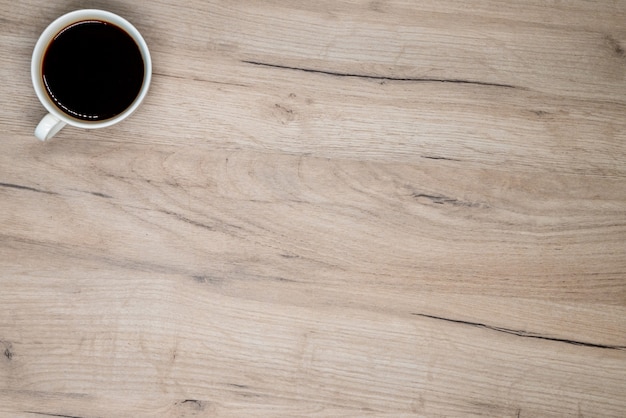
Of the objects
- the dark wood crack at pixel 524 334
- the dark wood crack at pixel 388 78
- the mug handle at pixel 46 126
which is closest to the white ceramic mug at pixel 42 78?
the mug handle at pixel 46 126

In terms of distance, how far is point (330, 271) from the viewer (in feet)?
2.55

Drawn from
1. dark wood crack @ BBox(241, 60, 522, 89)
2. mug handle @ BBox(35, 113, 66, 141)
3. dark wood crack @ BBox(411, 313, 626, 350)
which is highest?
dark wood crack @ BBox(241, 60, 522, 89)

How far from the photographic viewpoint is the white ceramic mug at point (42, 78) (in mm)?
690

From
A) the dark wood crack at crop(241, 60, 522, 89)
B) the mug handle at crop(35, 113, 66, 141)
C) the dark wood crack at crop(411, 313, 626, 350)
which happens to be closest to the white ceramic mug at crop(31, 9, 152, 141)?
the mug handle at crop(35, 113, 66, 141)

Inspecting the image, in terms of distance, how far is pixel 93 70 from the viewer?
A: 71 centimetres

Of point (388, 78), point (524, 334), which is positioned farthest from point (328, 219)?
point (524, 334)

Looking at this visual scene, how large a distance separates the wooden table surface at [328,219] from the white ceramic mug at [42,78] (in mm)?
52

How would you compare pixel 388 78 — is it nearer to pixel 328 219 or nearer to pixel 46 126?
pixel 328 219

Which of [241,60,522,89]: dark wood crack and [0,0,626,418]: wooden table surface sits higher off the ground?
[241,60,522,89]: dark wood crack

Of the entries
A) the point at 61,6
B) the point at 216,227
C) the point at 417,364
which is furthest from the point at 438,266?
the point at 61,6

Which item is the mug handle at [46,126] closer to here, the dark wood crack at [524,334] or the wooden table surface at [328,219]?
the wooden table surface at [328,219]

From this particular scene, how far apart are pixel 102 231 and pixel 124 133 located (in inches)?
5.2

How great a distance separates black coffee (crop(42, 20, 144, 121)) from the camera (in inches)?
27.9

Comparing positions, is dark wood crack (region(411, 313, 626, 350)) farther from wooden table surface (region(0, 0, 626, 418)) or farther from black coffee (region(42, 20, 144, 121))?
black coffee (region(42, 20, 144, 121))
